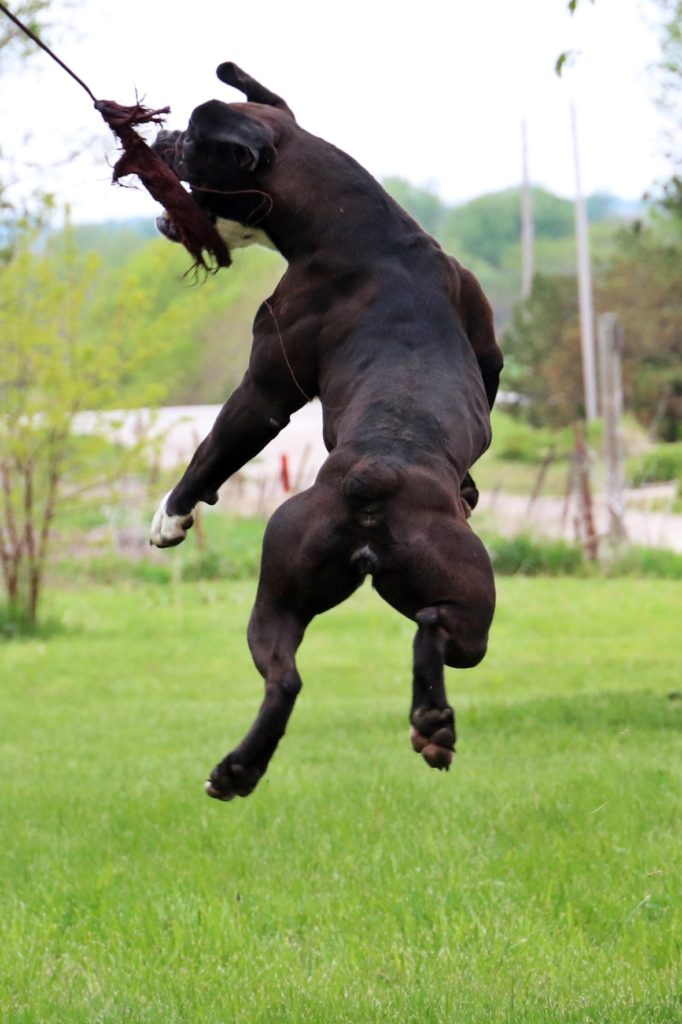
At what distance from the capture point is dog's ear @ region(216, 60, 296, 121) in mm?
4383

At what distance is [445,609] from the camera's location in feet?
12.4

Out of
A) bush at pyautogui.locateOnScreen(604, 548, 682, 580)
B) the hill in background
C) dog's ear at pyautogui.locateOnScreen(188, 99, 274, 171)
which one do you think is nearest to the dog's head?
dog's ear at pyautogui.locateOnScreen(188, 99, 274, 171)

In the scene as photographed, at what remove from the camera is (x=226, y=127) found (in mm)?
4133

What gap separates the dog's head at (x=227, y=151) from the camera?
4141mm

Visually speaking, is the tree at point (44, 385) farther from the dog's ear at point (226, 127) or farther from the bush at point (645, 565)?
the dog's ear at point (226, 127)

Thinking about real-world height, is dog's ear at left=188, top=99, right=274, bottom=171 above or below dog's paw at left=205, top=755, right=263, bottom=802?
above

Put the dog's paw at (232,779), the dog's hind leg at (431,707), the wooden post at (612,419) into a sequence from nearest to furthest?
the dog's hind leg at (431,707) < the dog's paw at (232,779) < the wooden post at (612,419)

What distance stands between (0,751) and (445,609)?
27.6 feet

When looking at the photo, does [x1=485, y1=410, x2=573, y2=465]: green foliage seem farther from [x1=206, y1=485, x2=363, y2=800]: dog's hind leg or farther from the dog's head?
[x1=206, y1=485, x2=363, y2=800]: dog's hind leg

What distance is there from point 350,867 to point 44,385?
11839 mm

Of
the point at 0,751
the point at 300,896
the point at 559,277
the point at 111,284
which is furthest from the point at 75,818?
the point at 559,277

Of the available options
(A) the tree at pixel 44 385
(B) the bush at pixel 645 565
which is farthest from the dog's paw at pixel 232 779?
(B) the bush at pixel 645 565

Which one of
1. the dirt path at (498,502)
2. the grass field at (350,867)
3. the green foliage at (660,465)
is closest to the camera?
the grass field at (350,867)

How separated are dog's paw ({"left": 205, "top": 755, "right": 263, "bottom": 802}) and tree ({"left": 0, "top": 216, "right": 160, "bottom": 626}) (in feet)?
45.6
